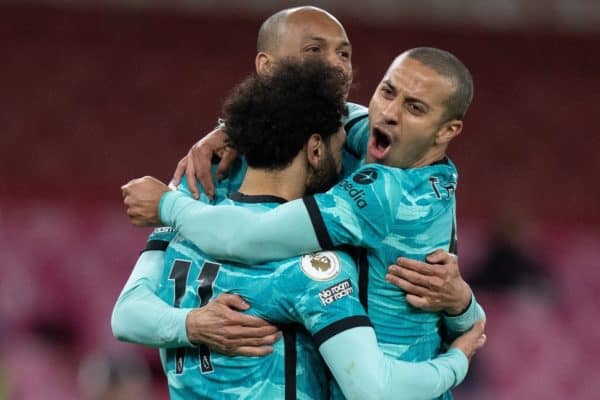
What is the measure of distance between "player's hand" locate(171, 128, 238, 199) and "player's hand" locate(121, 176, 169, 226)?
103 mm

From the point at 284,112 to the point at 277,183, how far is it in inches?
5.5

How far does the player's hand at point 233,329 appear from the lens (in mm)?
2201

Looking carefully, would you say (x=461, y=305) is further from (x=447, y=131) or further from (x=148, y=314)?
(x=148, y=314)

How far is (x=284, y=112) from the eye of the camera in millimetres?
2230

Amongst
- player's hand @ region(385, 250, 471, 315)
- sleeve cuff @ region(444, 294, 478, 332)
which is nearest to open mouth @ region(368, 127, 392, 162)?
player's hand @ region(385, 250, 471, 315)

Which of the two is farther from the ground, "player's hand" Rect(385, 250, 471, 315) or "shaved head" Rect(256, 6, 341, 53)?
"shaved head" Rect(256, 6, 341, 53)

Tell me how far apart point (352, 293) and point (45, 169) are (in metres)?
5.71

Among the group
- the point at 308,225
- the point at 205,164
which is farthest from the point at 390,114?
the point at 205,164

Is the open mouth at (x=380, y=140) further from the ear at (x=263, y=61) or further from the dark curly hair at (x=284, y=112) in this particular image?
the ear at (x=263, y=61)

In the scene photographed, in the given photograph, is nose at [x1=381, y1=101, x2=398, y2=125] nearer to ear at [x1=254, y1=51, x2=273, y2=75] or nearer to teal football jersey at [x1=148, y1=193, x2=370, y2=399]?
teal football jersey at [x1=148, y1=193, x2=370, y2=399]

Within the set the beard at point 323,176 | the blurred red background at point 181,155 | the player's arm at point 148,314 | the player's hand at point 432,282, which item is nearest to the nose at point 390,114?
the beard at point 323,176

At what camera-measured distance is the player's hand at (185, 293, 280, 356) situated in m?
2.20

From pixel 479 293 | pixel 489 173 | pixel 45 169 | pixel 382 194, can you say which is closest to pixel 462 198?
pixel 489 173

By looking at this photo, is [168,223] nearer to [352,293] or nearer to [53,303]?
[352,293]
